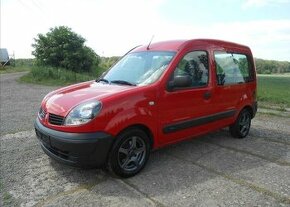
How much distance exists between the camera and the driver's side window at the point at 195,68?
5250 mm

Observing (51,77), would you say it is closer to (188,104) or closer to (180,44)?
(180,44)

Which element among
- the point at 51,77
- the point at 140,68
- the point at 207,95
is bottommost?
the point at 51,77

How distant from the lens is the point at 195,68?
5.53 m

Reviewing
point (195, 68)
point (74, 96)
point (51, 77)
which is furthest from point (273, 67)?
point (74, 96)

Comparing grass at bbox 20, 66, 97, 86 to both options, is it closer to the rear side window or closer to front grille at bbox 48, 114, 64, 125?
the rear side window

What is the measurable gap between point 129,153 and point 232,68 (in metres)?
2.93

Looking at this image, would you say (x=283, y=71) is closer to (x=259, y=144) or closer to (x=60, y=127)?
(x=259, y=144)

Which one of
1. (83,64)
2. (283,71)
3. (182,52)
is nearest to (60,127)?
(182,52)

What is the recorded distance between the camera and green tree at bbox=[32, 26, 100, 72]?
2238 cm

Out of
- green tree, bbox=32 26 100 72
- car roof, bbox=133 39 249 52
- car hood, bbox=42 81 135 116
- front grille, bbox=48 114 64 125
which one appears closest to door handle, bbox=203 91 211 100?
car roof, bbox=133 39 249 52

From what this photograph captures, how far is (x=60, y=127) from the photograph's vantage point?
14.3 feet

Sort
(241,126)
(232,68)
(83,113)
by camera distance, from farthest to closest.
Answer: (241,126) < (232,68) < (83,113)

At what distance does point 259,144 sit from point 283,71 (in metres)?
45.4

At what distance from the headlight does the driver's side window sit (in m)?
1.40
